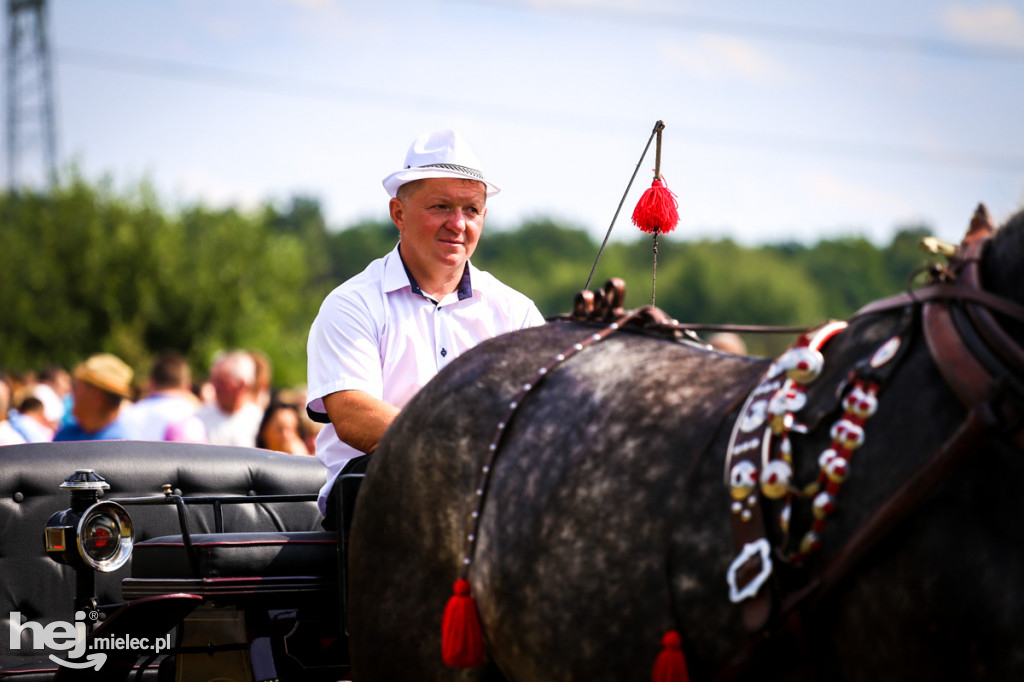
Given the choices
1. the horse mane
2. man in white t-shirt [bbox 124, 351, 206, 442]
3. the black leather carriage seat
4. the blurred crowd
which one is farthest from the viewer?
man in white t-shirt [bbox 124, 351, 206, 442]

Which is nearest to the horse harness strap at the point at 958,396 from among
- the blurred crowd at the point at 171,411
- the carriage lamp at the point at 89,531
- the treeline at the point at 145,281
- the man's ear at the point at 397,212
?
the man's ear at the point at 397,212

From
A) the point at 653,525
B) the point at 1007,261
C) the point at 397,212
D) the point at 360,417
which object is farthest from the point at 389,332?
the point at 1007,261

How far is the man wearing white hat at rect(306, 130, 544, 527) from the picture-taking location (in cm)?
305

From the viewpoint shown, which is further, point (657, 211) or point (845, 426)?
point (657, 211)

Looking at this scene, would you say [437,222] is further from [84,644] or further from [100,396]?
[100,396]

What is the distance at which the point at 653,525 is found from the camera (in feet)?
6.20

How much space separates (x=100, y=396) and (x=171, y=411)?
615mm

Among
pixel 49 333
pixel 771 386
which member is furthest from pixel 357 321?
pixel 49 333

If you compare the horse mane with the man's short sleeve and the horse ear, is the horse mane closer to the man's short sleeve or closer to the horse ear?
the horse ear

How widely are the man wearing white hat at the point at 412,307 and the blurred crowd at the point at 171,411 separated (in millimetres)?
2680

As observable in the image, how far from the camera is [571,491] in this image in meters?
2.06

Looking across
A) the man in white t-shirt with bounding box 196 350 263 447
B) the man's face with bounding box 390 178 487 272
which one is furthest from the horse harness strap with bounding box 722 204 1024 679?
the man in white t-shirt with bounding box 196 350 263 447

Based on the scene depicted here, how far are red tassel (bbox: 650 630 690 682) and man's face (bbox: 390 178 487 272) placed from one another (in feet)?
5.59

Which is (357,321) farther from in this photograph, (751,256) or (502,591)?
(751,256)
